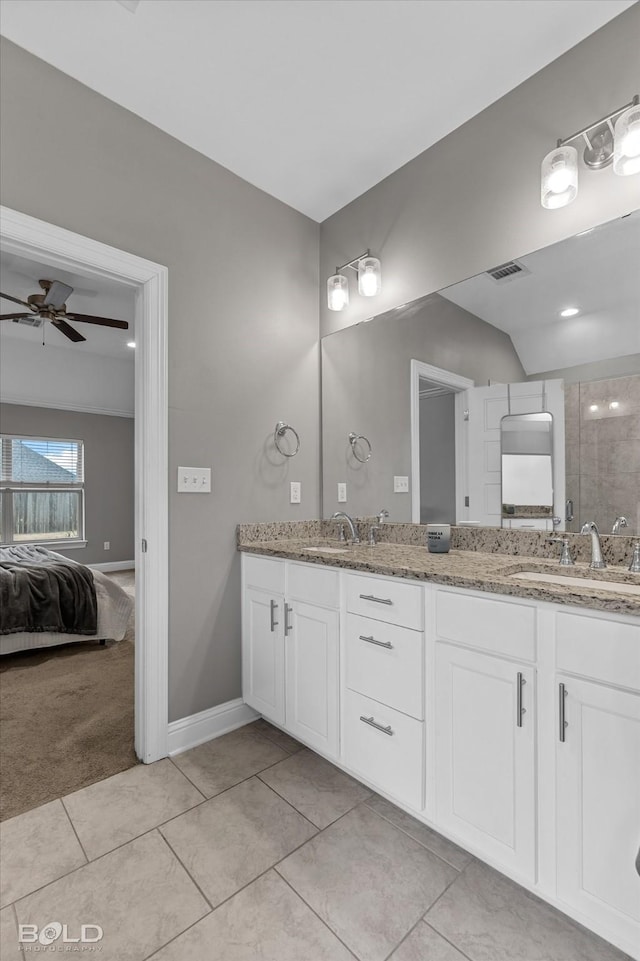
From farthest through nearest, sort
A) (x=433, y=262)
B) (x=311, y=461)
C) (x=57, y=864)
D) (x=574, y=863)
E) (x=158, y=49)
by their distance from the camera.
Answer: (x=311, y=461) → (x=433, y=262) → (x=158, y=49) → (x=57, y=864) → (x=574, y=863)

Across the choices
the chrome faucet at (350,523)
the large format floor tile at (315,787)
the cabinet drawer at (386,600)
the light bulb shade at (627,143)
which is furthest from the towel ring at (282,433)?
the light bulb shade at (627,143)

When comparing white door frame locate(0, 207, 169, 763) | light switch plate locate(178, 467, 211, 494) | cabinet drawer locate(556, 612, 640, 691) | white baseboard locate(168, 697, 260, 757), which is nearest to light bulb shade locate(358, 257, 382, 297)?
white door frame locate(0, 207, 169, 763)

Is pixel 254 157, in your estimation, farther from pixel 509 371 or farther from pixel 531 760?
pixel 531 760

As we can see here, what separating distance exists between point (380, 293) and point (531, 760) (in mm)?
2031

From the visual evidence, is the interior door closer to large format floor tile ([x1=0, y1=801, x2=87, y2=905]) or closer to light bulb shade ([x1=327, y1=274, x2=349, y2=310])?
light bulb shade ([x1=327, y1=274, x2=349, y2=310])

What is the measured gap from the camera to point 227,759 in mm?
1975

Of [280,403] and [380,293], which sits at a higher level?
[380,293]

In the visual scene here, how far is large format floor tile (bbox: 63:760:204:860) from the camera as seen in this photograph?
1.55 m

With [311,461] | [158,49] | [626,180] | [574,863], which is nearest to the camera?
[574,863]

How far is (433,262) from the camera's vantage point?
2.12 metres

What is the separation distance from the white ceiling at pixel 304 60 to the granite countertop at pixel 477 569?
5.95 feet

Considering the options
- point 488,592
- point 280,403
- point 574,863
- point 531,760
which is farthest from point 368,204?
point 574,863

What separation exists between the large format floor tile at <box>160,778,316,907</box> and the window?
532cm

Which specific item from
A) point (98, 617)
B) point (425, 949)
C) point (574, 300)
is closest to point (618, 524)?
point (574, 300)
